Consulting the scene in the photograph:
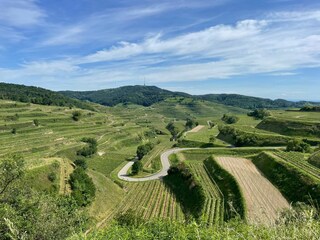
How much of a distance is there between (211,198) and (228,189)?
13.2 feet

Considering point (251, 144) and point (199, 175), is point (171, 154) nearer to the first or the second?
point (251, 144)

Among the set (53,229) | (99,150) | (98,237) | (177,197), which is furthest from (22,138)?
(98,237)

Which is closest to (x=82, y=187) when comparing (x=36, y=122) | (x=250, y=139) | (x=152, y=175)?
(x=152, y=175)

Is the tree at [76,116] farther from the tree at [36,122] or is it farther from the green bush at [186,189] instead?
the green bush at [186,189]

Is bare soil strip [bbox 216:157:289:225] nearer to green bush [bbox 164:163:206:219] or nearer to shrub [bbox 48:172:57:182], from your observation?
green bush [bbox 164:163:206:219]

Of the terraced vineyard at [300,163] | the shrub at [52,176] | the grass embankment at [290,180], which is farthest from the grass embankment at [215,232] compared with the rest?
the terraced vineyard at [300,163]

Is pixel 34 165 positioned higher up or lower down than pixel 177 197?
higher up

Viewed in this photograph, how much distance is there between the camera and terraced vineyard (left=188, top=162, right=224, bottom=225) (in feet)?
163

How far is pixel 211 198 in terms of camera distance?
5809 centimetres

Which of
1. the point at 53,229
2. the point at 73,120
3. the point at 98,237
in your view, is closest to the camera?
the point at 98,237

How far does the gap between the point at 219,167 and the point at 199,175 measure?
5264 mm

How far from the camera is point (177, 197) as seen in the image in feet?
232

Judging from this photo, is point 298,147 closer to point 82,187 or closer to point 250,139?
point 250,139

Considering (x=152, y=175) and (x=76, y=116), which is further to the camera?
(x=76, y=116)
